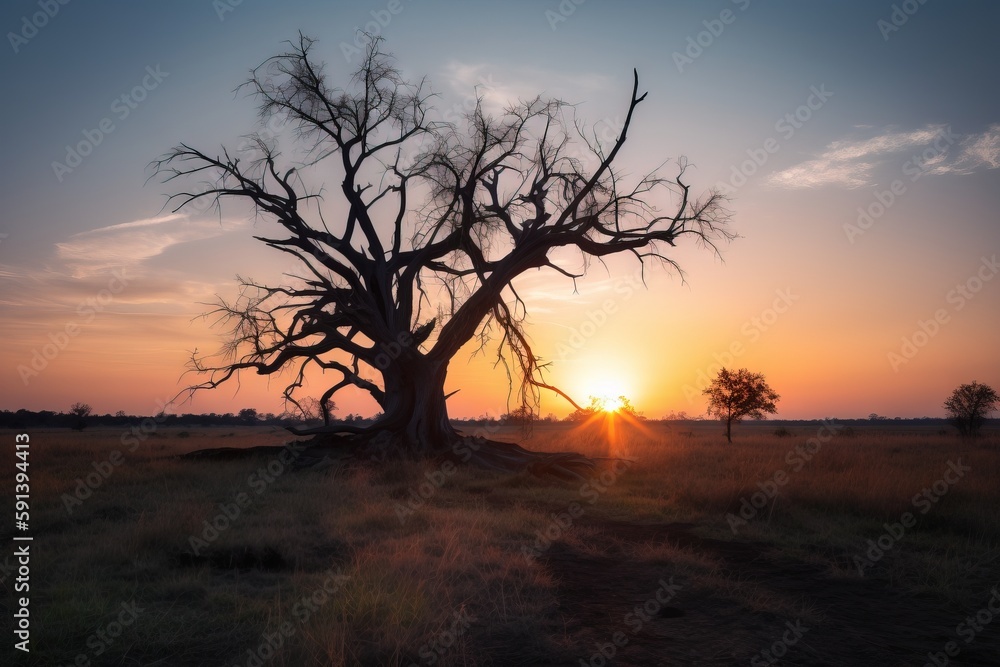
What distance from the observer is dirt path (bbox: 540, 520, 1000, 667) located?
171 inches

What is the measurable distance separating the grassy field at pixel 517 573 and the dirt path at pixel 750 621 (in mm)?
24

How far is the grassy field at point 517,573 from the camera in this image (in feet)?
14.3

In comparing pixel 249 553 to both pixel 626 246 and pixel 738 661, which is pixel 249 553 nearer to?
pixel 738 661

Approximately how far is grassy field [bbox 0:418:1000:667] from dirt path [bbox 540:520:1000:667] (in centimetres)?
2

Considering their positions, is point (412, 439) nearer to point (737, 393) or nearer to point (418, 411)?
point (418, 411)

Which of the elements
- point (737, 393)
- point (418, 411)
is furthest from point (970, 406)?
point (418, 411)

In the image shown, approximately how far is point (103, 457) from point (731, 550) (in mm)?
17445

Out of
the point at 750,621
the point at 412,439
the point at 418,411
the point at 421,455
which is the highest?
the point at 418,411

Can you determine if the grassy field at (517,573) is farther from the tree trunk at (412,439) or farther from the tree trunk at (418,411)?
the tree trunk at (418,411)

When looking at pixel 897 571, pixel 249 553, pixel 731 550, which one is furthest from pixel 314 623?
pixel 897 571

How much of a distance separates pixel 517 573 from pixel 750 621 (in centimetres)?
221

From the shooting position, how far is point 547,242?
1719 cm

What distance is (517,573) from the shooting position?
615 cm

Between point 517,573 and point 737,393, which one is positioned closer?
point 517,573
